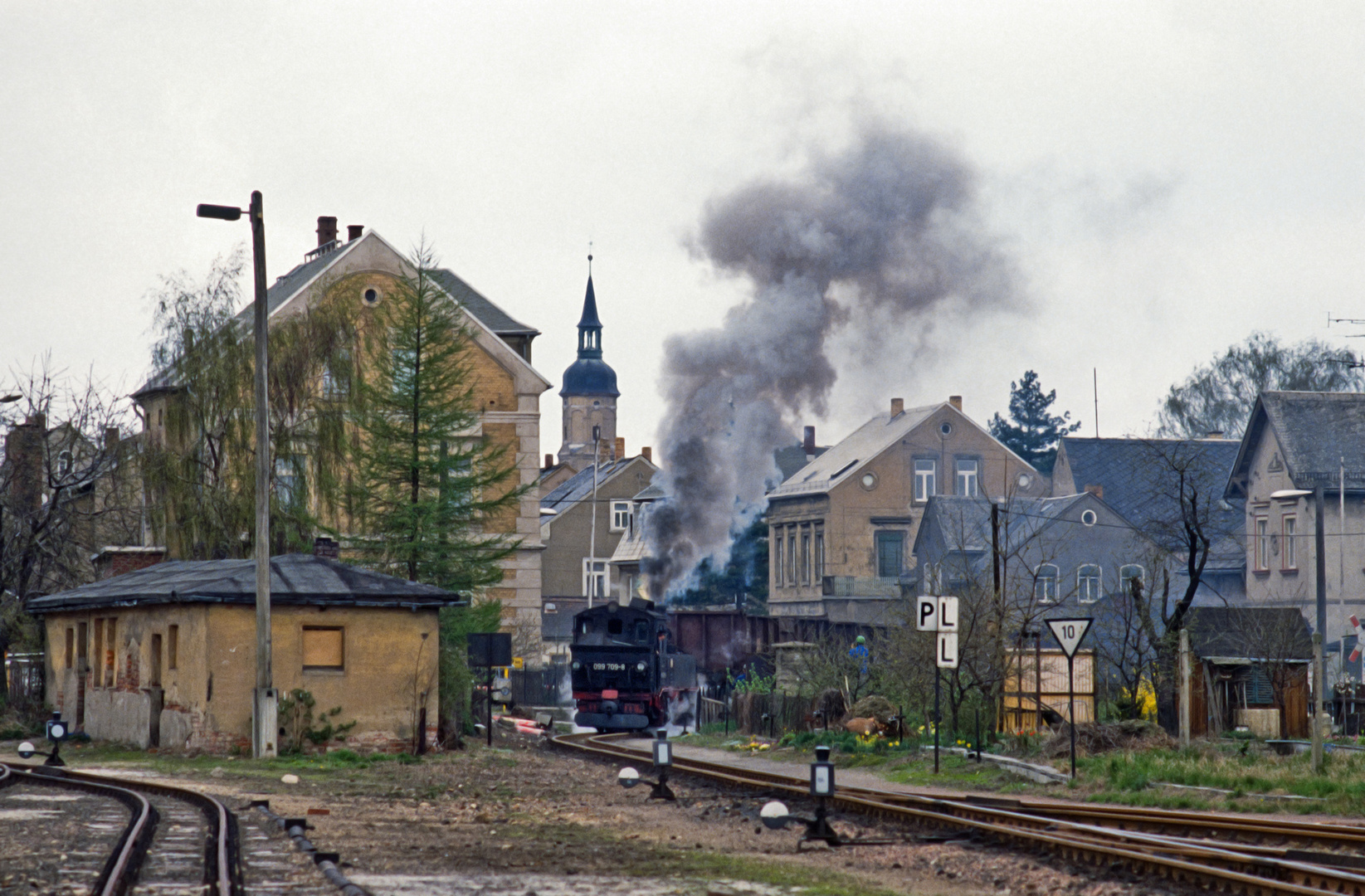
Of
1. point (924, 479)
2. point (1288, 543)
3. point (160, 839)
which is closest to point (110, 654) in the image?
point (160, 839)

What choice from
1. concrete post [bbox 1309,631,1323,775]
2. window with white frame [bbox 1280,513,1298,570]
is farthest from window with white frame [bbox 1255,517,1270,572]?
concrete post [bbox 1309,631,1323,775]

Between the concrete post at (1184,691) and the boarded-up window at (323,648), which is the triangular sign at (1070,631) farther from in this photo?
the boarded-up window at (323,648)

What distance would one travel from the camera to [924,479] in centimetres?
7281

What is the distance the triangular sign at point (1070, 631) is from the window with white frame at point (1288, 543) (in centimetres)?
3898

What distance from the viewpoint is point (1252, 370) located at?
8644 cm

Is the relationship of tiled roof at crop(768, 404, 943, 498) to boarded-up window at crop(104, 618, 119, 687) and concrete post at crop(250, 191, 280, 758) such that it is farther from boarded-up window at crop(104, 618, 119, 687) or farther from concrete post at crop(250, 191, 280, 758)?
concrete post at crop(250, 191, 280, 758)

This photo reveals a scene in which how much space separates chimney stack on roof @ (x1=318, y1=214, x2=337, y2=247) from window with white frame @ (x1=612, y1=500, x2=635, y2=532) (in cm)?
3258

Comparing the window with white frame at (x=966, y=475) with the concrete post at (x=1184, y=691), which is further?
the window with white frame at (x=966, y=475)

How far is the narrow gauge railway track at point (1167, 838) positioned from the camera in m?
11.9

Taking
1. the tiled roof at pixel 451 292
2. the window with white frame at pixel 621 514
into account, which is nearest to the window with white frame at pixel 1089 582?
the tiled roof at pixel 451 292

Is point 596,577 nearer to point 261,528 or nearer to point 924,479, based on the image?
point 924,479

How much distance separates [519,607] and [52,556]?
65.6 feet

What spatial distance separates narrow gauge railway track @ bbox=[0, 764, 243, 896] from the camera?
459 inches

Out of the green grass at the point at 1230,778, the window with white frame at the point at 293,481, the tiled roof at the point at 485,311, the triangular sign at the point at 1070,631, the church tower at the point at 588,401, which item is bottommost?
the green grass at the point at 1230,778
